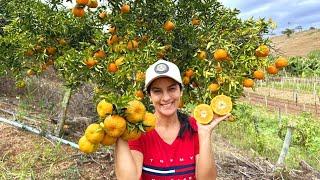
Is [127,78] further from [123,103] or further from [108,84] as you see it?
[123,103]

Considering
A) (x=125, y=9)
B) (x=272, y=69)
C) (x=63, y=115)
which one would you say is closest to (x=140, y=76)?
(x=125, y=9)

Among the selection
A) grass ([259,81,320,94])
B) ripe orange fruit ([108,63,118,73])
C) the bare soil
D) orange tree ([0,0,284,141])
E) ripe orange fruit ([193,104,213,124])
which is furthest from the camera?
grass ([259,81,320,94])

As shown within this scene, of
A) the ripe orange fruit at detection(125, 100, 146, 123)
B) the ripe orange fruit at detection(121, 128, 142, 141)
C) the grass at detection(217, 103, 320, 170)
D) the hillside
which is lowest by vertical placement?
the grass at detection(217, 103, 320, 170)

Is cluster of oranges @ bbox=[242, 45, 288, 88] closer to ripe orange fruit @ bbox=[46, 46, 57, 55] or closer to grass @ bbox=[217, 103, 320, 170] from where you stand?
ripe orange fruit @ bbox=[46, 46, 57, 55]

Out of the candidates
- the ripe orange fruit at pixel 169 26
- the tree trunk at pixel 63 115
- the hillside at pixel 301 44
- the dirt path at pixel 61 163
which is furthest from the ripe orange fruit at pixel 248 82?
the hillside at pixel 301 44

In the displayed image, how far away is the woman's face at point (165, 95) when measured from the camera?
2.30m

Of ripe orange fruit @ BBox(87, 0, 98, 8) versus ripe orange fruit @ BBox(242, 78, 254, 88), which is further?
ripe orange fruit @ BBox(87, 0, 98, 8)

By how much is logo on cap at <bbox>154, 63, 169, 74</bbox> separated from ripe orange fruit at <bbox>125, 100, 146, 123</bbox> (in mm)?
386

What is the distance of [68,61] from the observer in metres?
4.34

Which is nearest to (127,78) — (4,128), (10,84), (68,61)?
(68,61)

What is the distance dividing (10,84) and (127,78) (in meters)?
5.96

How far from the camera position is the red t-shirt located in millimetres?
2227

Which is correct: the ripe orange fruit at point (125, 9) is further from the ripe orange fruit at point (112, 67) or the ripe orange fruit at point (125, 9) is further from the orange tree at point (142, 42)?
the ripe orange fruit at point (112, 67)

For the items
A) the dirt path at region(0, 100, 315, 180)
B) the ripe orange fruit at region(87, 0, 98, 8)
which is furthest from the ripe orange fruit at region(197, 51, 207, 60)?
the dirt path at region(0, 100, 315, 180)
